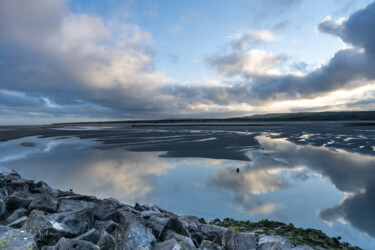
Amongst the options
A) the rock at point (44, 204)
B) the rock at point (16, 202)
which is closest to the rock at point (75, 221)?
the rock at point (44, 204)

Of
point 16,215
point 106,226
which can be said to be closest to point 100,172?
point 16,215

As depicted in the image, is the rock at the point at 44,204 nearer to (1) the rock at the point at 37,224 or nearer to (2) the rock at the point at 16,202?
(2) the rock at the point at 16,202

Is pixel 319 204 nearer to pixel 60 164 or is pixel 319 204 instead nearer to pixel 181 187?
pixel 181 187

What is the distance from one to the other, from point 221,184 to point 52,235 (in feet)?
21.8

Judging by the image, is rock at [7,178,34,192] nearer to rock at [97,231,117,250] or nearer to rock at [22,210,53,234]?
rock at [22,210,53,234]

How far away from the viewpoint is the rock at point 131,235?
133 inches

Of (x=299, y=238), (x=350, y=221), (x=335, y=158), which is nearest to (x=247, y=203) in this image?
(x=299, y=238)

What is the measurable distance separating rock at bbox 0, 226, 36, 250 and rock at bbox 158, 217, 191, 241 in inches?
84.5

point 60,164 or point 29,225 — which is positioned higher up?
point 29,225

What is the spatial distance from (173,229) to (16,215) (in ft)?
11.3

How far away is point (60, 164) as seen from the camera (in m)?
13.0

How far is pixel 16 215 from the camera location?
4.44 m

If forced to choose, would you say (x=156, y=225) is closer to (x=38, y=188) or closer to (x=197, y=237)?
(x=197, y=237)

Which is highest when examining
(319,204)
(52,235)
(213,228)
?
(52,235)
